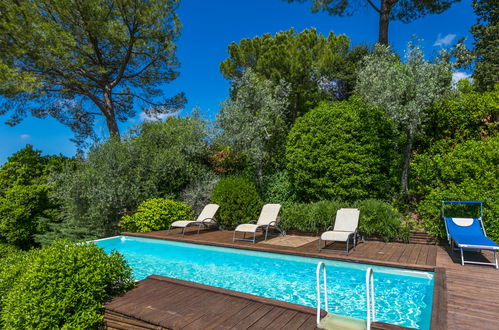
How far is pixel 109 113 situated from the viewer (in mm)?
16719

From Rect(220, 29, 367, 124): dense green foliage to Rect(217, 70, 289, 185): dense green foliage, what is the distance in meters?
2.62

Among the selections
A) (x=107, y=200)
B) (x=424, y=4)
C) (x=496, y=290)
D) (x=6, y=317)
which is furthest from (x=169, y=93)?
(x=496, y=290)

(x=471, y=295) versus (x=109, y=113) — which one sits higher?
(x=109, y=113)

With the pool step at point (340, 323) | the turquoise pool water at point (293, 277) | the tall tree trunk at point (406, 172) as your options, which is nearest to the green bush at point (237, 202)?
the turquoise pool water at point (293, 277)

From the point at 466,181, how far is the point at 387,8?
1075 cm

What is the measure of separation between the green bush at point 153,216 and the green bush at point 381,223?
6428 millimetres

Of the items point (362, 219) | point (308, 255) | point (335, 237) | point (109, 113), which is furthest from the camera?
point (109, 113)

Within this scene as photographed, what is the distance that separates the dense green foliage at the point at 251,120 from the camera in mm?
11086

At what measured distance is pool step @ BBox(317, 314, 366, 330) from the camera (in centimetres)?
288

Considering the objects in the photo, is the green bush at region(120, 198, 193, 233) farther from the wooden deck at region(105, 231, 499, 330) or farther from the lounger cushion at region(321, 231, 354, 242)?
the lounger cushion at region(321, 231, 354, 242)

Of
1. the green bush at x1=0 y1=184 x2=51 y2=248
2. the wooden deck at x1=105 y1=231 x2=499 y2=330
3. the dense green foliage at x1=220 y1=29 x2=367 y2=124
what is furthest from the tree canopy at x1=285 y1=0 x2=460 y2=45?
the green bush at x1=0 y1=184 x2=51 y2=248

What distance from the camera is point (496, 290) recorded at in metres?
4.25

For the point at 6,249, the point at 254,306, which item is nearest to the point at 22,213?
the point at 6,249

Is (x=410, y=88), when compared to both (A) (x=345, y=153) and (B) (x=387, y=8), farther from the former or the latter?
(B) (x=387, y=8)
